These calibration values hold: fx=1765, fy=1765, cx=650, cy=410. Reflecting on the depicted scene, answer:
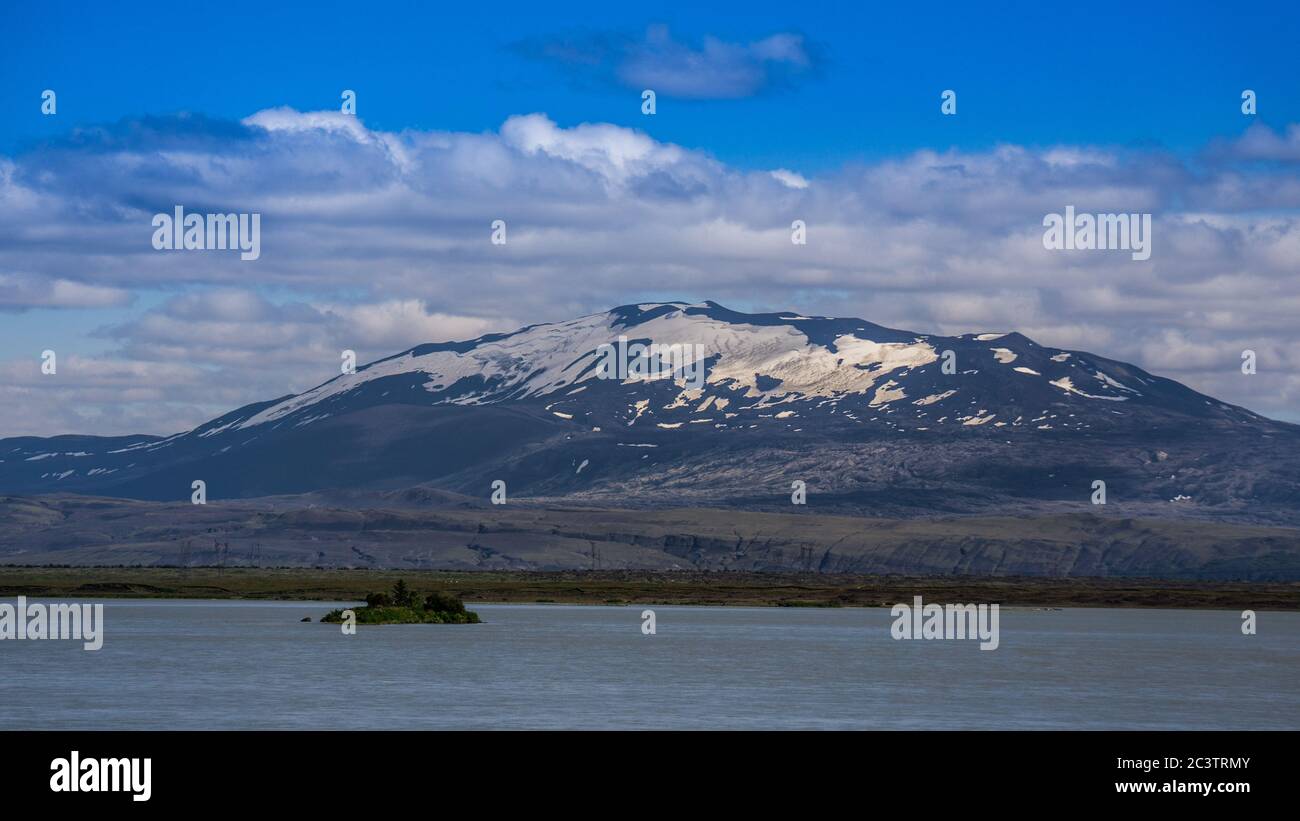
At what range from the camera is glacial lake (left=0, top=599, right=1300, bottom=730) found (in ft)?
194

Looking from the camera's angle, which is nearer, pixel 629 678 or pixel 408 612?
pixel 629 678

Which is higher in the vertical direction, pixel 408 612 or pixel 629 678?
pixel 629 678

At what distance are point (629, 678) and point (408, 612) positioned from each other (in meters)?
52.9

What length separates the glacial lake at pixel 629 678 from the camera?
2329 inches

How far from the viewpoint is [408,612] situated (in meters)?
126

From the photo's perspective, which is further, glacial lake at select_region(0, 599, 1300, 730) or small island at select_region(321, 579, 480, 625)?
small island at select_region(321, 579, 480, 625)

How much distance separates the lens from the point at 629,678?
250 ft

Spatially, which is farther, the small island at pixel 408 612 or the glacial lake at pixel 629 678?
the small island at pixel 408 612

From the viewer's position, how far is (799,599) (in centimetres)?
18262

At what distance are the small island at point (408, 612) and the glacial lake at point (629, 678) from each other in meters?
2.25

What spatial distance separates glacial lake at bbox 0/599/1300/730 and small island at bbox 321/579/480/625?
7.38ft
